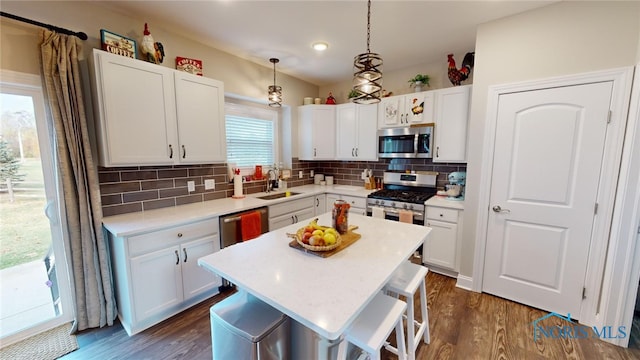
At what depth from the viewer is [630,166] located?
1766 millimetres

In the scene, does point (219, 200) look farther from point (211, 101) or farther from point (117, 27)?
point (117, 27)

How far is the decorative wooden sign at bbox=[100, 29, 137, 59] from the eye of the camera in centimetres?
193

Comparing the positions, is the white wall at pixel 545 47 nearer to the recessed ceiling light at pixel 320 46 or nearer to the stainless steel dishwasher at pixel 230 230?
the recessed ceiling light at pixel 320 46

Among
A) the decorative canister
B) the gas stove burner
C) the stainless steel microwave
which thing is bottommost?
the gas stove burner

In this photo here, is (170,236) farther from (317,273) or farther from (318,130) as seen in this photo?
(318,130)

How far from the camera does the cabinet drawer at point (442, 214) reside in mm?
2736

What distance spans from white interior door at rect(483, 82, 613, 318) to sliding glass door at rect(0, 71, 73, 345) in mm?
3756

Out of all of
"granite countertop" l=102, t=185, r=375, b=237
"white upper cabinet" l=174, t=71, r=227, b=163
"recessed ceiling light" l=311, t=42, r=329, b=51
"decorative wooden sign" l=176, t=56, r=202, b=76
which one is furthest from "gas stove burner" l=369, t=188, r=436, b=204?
"decorative wooden sign" l=176, t=56, r=202, b=76

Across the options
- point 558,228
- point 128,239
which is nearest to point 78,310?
point 128,239

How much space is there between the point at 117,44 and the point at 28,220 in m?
1.51

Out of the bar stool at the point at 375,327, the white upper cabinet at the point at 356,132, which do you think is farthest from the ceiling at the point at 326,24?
the bar stool at the point at 375,327

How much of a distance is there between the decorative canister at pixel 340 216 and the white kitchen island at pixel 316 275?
0.52 feet

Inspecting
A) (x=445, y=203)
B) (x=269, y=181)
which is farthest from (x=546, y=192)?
(x=269, y=181)

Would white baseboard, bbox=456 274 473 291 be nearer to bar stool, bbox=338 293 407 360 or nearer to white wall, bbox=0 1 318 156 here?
bar stool, bbox=338 293 407 360
